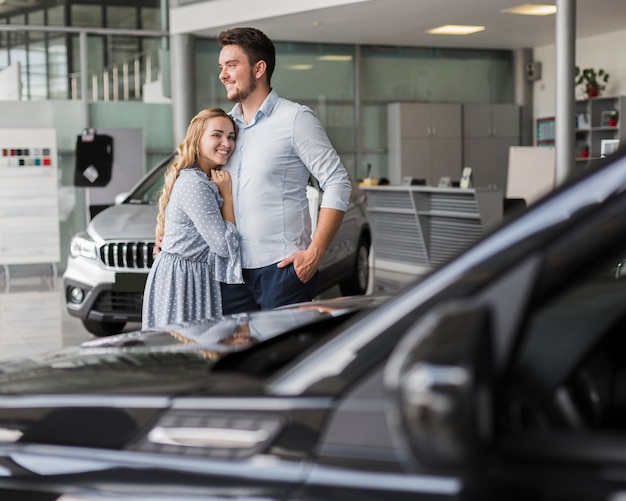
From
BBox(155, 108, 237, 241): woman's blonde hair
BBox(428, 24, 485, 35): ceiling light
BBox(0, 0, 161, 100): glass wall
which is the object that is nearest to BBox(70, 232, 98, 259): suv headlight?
BBox(155, 108, 237, 241): woman's blonde hair

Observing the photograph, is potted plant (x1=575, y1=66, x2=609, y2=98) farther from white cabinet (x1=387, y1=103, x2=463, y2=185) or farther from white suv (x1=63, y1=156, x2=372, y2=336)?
white suv (x1=63, y1=156, x2=372, y2=336)

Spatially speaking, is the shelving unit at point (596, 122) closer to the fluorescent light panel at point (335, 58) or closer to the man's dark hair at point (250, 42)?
the fluorescent light panel at point (335, 58)

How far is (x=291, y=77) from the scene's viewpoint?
1555 cm

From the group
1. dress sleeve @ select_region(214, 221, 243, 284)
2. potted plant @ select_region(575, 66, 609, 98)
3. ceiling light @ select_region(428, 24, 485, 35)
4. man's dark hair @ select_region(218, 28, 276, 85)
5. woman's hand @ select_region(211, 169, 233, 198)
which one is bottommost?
dress sleeve @ select_region(214, 221, 243, 284)

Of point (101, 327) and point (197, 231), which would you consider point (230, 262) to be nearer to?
point (197, 231)

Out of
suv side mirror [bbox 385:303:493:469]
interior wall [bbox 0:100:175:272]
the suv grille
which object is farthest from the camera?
interior wall [bbox 0:100:175:272]

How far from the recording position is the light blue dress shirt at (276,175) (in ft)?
11.9

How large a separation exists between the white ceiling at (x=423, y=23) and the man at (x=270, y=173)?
9.17 m

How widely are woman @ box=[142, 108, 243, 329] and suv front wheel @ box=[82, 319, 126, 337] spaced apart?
11.6 feet

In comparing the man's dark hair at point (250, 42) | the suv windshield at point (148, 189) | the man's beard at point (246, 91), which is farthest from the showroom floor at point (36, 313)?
the man's dark hair at point (250, 42)

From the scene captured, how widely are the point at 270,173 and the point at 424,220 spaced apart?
9047mm

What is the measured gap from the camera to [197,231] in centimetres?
381

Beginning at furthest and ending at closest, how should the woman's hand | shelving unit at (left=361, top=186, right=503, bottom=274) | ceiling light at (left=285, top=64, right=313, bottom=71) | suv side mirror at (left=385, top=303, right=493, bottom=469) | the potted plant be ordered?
ceiling light at (left=285, top=64, right=313, bottom=71) → the potted plant → shelving unit at (left=361, top=186, right=503, bottom=274) → the woman's hand → suv side mirror at (left=385, top=303, right=493, bottom=469)

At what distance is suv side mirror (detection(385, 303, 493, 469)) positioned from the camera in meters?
0.96
